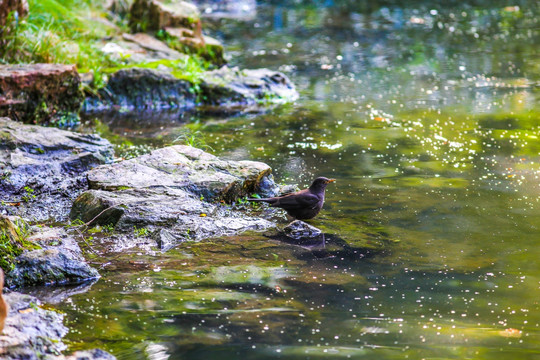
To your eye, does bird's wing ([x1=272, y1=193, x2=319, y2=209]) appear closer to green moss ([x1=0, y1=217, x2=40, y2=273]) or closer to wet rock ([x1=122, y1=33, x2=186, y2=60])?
green moss ([x1=0, y1=217, x2=40, y2=273])

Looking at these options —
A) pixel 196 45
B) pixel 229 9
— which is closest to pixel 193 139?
pixel 196 45

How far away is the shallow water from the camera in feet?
14.6

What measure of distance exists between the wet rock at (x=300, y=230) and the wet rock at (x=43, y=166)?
231cm

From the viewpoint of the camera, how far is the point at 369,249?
6.06 m

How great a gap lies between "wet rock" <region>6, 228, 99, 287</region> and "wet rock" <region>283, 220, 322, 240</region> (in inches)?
75.1

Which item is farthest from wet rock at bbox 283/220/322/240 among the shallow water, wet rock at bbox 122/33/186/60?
wet rock at bbox 122/33/186/60

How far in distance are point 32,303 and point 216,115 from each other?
7.51m

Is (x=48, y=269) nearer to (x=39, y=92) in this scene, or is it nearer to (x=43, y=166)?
(x=43, y=166)

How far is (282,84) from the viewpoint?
43.6ft

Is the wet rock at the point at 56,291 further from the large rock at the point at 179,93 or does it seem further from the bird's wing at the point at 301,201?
the large rock at the point at 179,93

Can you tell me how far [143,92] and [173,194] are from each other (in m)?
5.75

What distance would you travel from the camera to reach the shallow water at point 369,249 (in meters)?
4.44

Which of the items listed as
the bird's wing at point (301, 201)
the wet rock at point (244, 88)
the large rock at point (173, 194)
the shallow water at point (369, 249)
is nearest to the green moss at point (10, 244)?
the shallow water at point (369, 249)

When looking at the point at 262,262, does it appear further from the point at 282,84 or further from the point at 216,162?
the point at 282,84
